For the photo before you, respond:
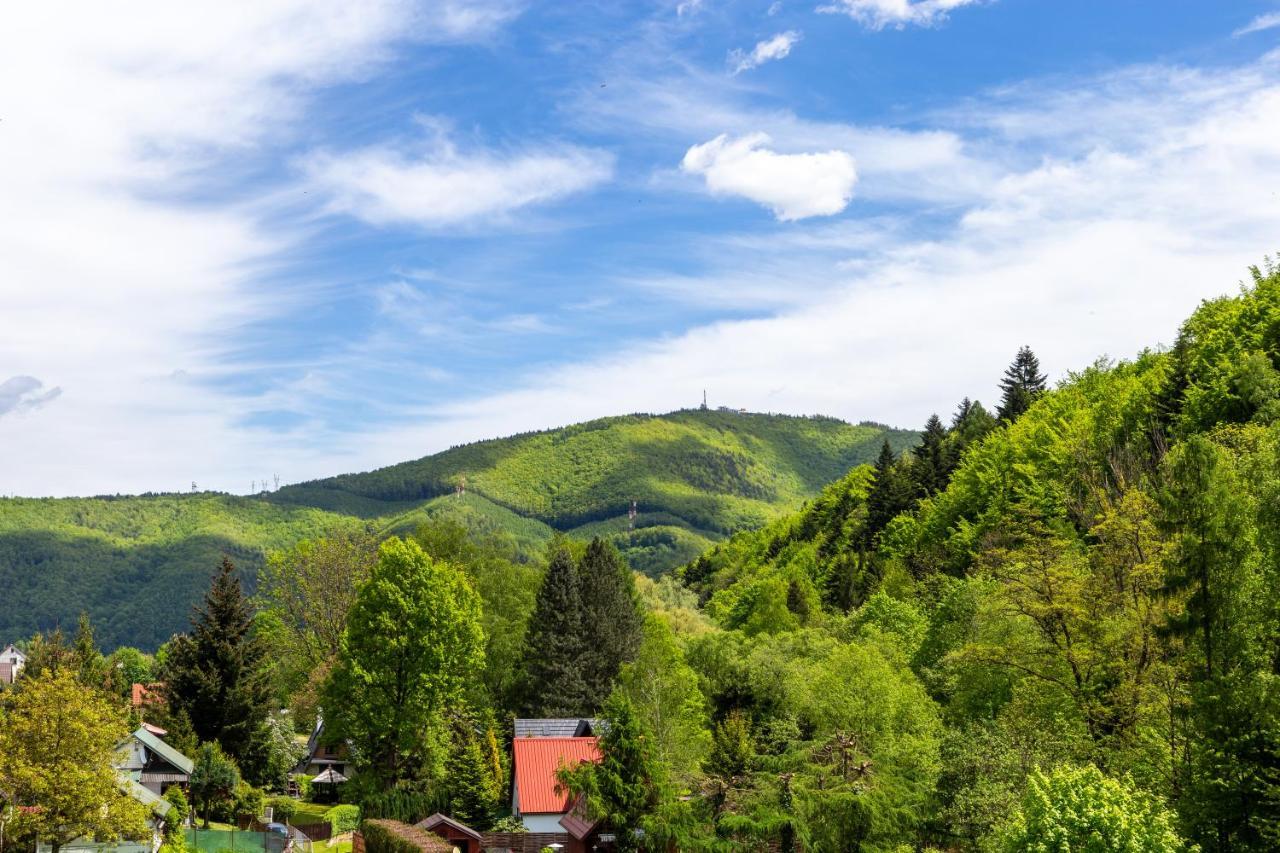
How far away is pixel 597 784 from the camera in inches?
1617

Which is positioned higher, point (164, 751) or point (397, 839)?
point (164, 751)

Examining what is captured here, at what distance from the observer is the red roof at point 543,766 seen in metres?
56.3

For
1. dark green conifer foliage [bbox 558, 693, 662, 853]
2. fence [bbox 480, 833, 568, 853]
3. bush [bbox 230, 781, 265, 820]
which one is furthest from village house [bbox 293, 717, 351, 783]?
dark green conifer foliage [bbox 558, 693, 662, 853]

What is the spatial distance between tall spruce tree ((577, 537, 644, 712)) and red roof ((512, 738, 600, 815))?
11.3m

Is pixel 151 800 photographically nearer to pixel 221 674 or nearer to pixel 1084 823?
pixel 221 674

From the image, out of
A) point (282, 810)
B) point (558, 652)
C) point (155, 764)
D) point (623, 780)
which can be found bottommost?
point (282, 810)

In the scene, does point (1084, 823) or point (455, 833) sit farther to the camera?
point (455, 833)

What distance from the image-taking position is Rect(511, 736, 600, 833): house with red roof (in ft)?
185

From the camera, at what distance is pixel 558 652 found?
72.2 meters

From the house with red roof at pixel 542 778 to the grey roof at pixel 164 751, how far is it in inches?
642

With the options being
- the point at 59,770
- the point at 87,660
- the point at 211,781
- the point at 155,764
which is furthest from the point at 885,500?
the point at 59,770

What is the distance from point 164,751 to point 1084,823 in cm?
4781

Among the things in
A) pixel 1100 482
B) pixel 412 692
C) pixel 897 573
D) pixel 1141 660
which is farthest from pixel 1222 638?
pixel 897 573

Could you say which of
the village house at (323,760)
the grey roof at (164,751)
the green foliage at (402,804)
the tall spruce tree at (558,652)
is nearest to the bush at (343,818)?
the green foliage at (402,804)
